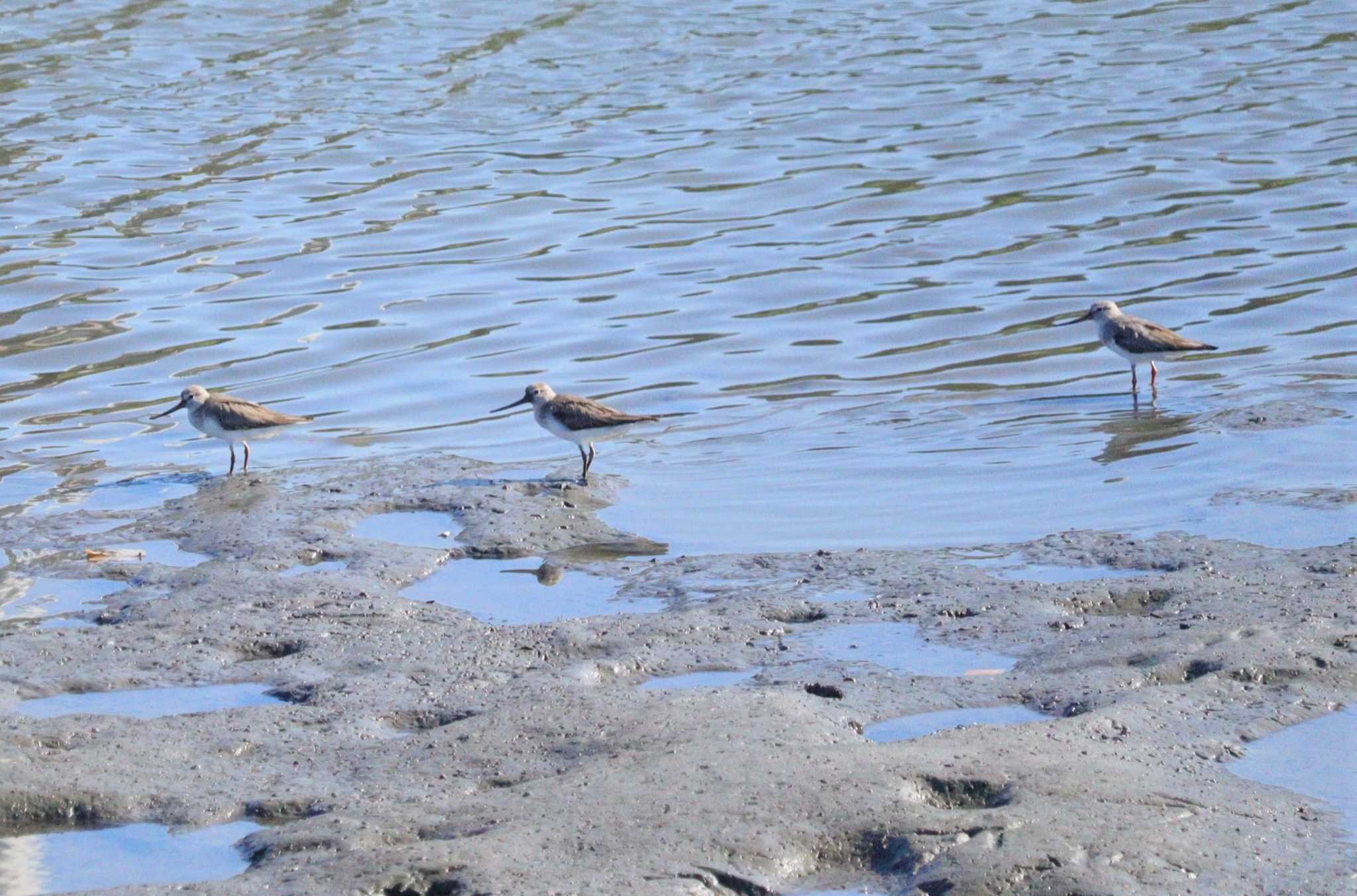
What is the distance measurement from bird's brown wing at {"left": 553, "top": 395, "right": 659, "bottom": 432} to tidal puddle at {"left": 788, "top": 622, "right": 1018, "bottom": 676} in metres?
3.47

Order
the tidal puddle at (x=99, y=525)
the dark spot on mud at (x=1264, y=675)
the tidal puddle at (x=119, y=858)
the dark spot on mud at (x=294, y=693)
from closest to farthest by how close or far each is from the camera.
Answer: the tidal puddle at (x=119, y=858), the dark spot on mud at (x=1264, y=675), the dark spot on mud at (x=294, y=693), the tidal puddle at (x=99, y=525)

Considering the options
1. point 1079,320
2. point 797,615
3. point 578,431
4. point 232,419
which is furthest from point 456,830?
point 1079,320

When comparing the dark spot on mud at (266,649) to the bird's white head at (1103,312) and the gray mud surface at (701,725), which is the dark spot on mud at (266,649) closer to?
the gray mud surface at (701,725)

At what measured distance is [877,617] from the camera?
7.61 metres

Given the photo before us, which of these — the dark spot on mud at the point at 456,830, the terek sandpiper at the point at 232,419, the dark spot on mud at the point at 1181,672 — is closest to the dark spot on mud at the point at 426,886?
the dark spot on mud at the point at 456,830

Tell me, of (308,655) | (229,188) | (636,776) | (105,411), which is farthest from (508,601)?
(229,188)

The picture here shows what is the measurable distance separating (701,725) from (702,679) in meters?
0.73

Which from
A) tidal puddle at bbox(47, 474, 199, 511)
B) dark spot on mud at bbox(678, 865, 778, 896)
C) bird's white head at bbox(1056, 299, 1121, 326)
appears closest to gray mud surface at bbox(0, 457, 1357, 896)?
dark spot on mud at bbox(678, 865, 778, 896)

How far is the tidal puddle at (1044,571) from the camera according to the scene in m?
8.10

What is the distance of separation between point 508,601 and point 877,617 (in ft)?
5.74

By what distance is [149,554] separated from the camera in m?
8.95

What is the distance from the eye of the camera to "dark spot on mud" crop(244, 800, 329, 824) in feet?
18.8

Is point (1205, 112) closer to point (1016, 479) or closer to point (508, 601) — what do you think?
point (1016, 479)

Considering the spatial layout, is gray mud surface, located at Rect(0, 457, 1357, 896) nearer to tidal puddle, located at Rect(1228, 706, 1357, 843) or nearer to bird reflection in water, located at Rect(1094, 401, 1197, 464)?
tidal puddle, located at Rect(1228, 706, 1357, 843)
